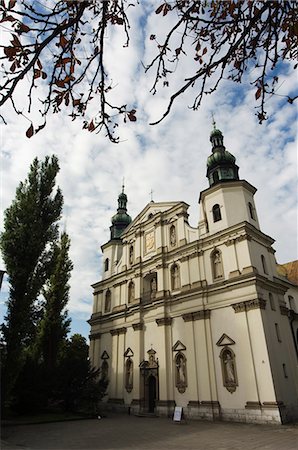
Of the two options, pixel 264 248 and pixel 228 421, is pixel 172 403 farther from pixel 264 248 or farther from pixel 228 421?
pixel 264 248

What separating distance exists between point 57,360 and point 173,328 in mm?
9834

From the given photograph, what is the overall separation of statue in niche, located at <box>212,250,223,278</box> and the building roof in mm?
12663

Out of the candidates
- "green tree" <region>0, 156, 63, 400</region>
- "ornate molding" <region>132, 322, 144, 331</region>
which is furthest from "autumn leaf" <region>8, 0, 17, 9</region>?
"ornate molding" <region>132, 322, 144, 331</region>

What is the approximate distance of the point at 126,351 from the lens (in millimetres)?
24328

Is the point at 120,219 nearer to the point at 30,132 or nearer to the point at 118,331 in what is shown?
the point at 118,331

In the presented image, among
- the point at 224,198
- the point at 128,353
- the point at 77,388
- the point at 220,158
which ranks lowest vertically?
the point at 77,388

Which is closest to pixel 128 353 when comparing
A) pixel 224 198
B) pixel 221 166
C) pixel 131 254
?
pixel 131 254

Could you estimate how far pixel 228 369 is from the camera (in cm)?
1759

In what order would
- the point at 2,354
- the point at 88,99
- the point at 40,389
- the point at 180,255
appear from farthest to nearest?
1. the point at 180,255
2. the point at 40,389
3. the point at 2,354
4. the point at 88,99

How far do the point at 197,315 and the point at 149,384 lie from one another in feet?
21.3

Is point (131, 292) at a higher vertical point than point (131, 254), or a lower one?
lower

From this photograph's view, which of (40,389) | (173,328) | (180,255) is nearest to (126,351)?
(173,328)

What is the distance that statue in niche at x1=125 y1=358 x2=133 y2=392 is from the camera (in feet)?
75.4

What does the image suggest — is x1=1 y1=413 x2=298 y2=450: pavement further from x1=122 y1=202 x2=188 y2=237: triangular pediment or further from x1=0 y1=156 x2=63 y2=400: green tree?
x1=122 y1=202 x2=188 y2=237: triangular pediment
